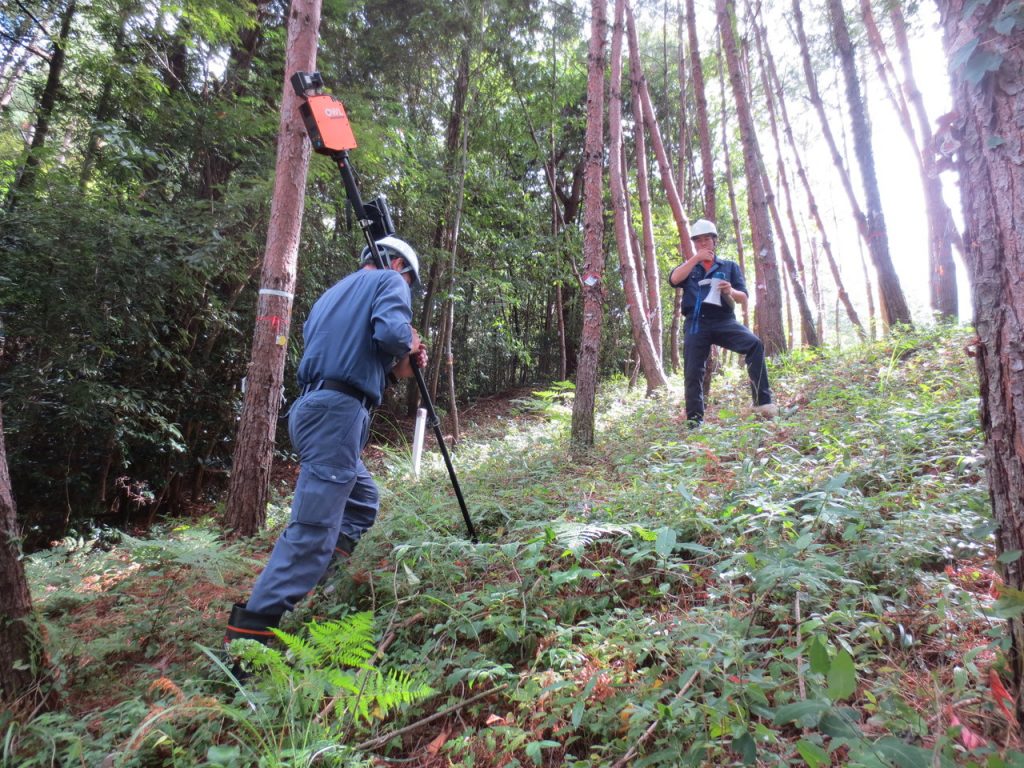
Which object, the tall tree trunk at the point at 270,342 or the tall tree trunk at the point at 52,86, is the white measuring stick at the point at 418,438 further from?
the tall tree trunk at the point at 52,86

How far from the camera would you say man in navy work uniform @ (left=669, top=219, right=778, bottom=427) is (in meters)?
4.94

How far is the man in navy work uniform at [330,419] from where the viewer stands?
94.6 inches

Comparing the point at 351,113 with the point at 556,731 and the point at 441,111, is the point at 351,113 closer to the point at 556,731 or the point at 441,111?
the point at 441,111

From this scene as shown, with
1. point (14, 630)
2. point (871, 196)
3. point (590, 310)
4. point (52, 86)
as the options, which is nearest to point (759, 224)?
point (871, 196)

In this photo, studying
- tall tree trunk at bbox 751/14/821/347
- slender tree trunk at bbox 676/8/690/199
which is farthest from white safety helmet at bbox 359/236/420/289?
slender tree trunk at bbox 676/8/690/199

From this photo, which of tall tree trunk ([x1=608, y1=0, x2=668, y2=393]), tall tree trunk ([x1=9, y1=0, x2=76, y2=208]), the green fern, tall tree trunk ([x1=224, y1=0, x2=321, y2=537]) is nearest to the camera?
the green fern

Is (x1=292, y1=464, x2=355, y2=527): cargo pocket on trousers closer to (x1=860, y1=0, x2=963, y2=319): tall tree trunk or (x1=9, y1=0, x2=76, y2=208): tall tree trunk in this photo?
(x1=9, y1=0, x2=76, y2=208): tall tree trunk

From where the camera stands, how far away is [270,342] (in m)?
4.26

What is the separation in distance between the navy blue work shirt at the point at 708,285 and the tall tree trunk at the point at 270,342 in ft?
11.6

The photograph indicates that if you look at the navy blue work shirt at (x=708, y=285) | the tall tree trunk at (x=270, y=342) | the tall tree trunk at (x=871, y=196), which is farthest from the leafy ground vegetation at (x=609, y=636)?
the tall tree trunk at (x=871, y=196)

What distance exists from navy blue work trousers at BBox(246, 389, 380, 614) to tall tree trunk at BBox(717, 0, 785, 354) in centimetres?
640

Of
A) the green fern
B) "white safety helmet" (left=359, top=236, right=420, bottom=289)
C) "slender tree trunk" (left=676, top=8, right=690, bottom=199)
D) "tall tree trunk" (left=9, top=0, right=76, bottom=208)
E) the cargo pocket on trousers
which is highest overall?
"slender tree trunk" (left=676, top=8, right=690, bottom=199)

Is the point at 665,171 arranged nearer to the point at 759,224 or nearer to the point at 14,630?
the point at 759,224

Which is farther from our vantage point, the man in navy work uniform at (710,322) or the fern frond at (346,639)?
the man in navy work uniform at (710,322)
